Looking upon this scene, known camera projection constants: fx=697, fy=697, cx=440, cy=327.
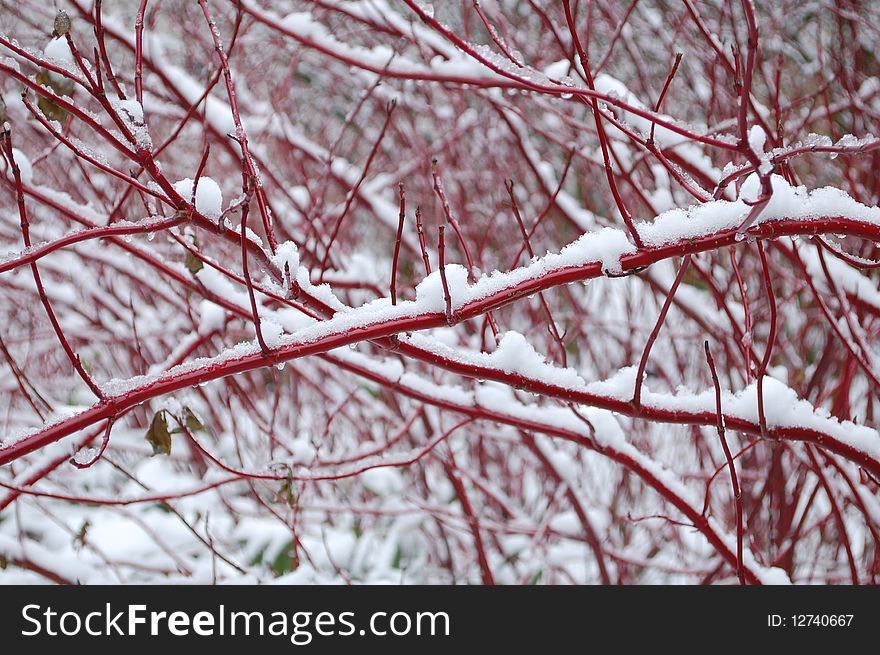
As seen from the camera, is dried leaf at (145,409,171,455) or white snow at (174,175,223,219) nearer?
white snow at (174,175,223,219)

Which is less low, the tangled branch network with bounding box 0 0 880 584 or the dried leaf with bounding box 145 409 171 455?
the tangled branch network with bounding box 0 0 880 584

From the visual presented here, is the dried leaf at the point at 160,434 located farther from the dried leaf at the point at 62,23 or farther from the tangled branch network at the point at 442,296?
the dried leaf at the point at 62,23

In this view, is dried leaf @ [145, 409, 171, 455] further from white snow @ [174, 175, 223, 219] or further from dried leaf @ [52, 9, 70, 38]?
dried leaf @ [52, 9, 70, 38]

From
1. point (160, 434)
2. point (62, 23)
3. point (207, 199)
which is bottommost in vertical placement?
point (160, 434)

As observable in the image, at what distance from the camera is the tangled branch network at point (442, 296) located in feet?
3.58

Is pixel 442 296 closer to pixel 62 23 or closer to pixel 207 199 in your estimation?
pixel 207 199

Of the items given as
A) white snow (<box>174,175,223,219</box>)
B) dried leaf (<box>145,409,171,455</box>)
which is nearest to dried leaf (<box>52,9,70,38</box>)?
white snow (<box>174,175,223,219</box>)

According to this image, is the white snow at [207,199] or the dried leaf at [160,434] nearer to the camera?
the white snow at [207,199]

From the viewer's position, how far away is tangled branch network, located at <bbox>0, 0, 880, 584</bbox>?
109 centimetres

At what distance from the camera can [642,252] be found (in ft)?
3.42

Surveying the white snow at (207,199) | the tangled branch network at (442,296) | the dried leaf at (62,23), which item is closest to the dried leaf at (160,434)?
the tangled branch network at (442,296)

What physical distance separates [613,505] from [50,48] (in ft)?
9.73

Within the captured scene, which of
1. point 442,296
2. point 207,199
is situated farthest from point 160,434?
point 442,296

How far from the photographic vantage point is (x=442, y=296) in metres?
1.10
